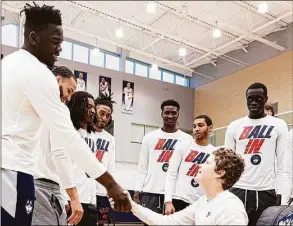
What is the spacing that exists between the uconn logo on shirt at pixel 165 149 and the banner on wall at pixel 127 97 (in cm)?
1387

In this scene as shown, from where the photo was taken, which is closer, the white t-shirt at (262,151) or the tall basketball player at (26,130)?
the tall basketball player at (26,130)

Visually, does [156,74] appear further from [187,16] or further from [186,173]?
[186,173]

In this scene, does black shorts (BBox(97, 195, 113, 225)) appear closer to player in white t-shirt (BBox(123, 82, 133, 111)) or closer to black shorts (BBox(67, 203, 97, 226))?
black shorts (BBox(67, 203, 97, 226))

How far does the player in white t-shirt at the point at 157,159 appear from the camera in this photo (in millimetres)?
6023

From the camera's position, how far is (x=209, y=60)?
21.5m

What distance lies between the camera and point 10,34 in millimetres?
17453

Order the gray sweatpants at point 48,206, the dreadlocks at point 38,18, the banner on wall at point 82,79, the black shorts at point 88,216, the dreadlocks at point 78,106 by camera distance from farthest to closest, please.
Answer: the banner on wall at point 82,79 → the black shorts at point 88,216 → the dreadlocks at point 78,106 → the gray sweatpants at point 48,206 → the dreadlocks at point 38,18

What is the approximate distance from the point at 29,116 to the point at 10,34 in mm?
15819

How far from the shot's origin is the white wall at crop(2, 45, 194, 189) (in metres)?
19.3

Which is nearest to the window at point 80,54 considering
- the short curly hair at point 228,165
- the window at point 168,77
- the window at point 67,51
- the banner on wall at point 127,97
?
the window at point 67,51

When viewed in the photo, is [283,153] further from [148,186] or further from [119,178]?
[119,178]

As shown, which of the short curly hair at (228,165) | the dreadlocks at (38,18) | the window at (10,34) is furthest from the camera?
the window at (10,34)

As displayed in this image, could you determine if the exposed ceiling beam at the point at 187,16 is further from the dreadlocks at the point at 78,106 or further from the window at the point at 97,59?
the dreadlocks at the point at 78,106

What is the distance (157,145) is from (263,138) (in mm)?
1658
